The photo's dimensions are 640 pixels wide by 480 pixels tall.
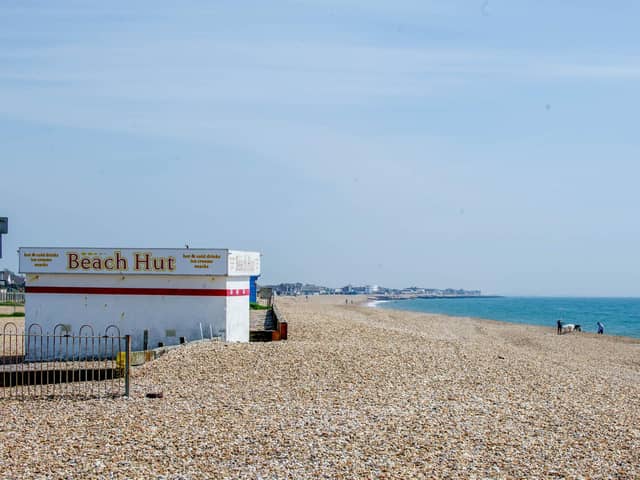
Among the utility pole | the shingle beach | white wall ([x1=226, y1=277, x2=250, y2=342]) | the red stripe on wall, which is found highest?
the utility pole

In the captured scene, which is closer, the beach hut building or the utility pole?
the utility pole

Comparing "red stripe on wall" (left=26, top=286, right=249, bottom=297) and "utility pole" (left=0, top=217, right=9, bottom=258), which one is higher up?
"utility pole" (left=0, top=217, right=9, bottom=258)

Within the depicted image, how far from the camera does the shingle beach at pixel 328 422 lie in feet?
31.6

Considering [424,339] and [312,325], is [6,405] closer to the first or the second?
[424,339]

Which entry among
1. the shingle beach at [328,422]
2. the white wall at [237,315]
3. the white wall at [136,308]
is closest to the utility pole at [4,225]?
the shingle beach at [328,422]

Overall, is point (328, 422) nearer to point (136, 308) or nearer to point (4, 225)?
point (4, 225)

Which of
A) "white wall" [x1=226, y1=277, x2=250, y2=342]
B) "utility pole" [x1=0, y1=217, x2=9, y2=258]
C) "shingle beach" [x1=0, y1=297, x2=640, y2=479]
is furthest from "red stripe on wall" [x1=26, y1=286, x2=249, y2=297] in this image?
"utility pole" [x1=0, y1=217, x2=9, y2=258]

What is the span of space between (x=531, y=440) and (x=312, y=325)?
2000 cm

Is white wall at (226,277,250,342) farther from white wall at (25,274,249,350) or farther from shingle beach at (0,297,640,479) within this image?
shingle beach at (0,297,640,479)

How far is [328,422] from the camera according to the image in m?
11.9

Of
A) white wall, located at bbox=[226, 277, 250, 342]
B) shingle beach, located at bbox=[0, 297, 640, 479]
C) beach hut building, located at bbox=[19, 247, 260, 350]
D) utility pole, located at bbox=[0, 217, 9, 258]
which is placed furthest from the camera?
white wall, located at bbox=[226, 277, 250, 342]

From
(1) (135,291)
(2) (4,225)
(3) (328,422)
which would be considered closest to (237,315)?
(1) (135,291)

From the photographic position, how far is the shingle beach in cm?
962

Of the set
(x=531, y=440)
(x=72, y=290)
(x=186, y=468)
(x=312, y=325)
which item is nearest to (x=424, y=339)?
(x=312, y=325)
